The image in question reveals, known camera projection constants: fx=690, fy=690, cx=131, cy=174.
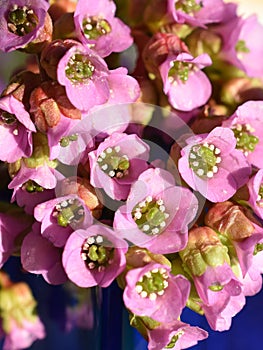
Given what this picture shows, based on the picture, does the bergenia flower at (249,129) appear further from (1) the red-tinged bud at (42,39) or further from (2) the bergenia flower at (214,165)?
(1) the red-tinged bud at (42,39)

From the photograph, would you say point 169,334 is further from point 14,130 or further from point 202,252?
point 14,130

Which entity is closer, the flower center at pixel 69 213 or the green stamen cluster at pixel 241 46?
the flower center at pixel 69 213

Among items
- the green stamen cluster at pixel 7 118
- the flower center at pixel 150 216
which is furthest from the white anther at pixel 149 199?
the green stamen cluster at pixel 7 118

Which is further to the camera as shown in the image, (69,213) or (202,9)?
(202,9)

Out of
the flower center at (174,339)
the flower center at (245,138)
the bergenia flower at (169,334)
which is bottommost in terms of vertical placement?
the flower center at (174,339)

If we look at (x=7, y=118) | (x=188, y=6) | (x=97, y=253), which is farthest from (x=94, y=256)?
(x=188, y=6)

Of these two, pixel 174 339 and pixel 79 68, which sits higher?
pixel 79 68
